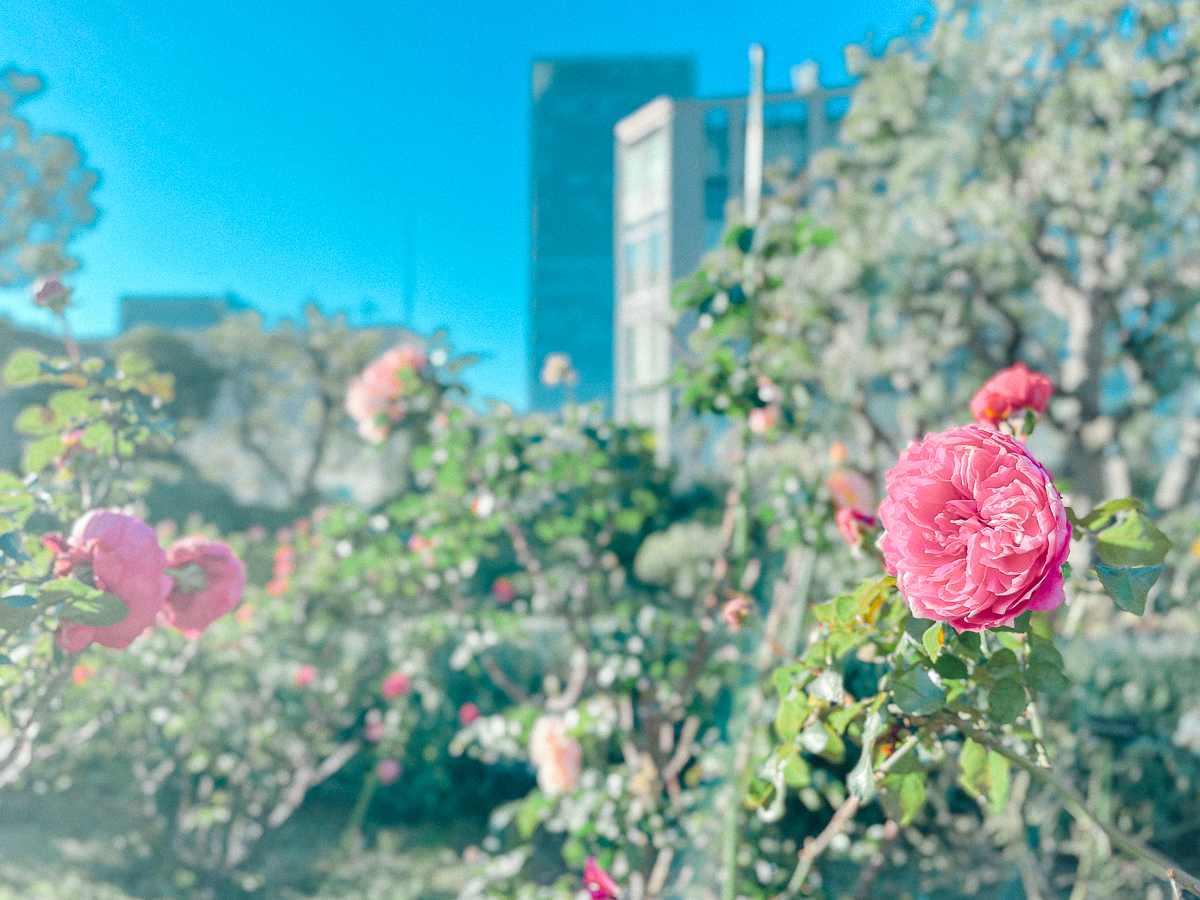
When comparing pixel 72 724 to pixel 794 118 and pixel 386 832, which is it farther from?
pixel 794 118

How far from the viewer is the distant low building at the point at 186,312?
8.72 metres

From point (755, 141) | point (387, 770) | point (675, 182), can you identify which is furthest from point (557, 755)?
point (675, 182)

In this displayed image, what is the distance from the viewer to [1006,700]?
654 mm

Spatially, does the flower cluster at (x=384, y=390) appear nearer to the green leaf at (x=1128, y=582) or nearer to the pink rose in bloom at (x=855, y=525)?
the pink rose in bloom at (x=855, y=525)

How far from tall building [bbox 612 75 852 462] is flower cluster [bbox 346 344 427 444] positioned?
12869 mm

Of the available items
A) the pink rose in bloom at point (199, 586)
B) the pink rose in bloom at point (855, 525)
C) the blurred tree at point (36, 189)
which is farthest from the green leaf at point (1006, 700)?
the blurred tree at point (36, 189)

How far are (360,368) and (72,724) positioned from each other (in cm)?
938

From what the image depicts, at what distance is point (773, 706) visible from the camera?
128 centimetres

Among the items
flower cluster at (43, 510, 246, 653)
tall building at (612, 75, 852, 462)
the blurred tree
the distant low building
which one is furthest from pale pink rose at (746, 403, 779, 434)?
tall building at (612, 75, 852, 462)

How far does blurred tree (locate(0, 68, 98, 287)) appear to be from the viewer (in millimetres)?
3086

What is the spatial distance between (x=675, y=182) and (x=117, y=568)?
17121 mm

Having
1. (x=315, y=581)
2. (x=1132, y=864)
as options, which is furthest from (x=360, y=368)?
(x=1132, y=864)

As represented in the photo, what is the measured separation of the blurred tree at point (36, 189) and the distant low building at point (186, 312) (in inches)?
150

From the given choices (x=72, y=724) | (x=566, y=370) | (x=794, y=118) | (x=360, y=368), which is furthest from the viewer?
(x=794, y=118)
